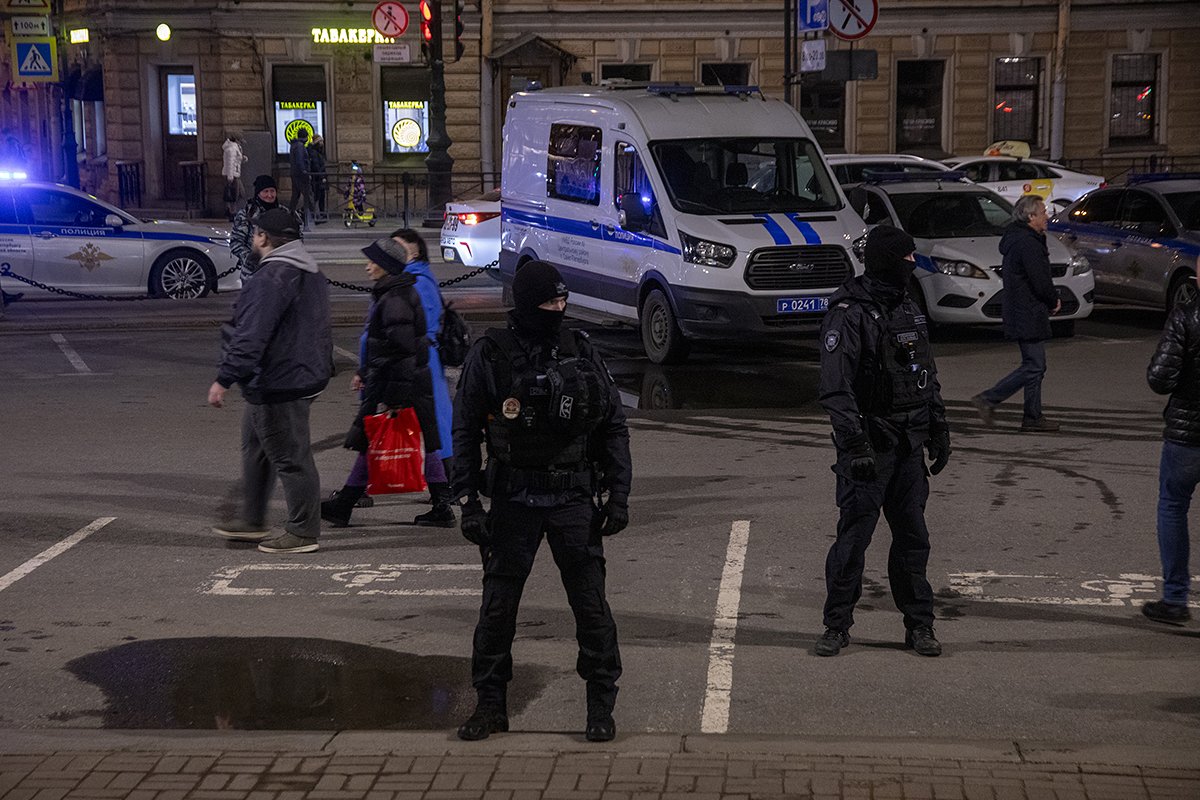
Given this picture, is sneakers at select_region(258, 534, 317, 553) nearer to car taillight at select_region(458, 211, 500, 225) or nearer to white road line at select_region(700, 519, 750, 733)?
white road line at select_region(700, 519, 750, 733)

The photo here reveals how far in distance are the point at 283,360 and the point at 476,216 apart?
13.5 metres

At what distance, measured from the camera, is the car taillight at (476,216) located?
71.3 feet

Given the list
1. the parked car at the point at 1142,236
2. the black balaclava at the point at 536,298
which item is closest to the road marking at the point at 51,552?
the black balaclava at the point at 536,298

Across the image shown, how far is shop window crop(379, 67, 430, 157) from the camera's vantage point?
3669 centimetres

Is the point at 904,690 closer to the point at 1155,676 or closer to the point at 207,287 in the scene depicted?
the point at 1155,676

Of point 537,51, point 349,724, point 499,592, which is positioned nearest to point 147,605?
point 349,724

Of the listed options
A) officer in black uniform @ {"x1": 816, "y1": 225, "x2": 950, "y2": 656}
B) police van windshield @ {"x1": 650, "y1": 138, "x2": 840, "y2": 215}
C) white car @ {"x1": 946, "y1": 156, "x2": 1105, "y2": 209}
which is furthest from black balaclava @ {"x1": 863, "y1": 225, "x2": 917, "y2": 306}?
white car @ {"x1": 946, "y1": 156, "x2": 1105, "y2": 209}

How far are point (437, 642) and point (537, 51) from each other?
100 ft

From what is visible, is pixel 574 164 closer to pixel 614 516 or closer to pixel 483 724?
pixel 614 516

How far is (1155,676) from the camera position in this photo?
6527mm

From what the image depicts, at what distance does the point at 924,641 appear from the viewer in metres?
6.78

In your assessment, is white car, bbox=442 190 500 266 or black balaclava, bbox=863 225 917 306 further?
white car, bbox=442 190 500 266

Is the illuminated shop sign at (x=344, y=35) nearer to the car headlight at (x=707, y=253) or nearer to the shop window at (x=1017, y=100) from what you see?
the shop window at (x=1017, y=100)

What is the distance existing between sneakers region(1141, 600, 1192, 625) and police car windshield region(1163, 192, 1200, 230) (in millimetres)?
11260
